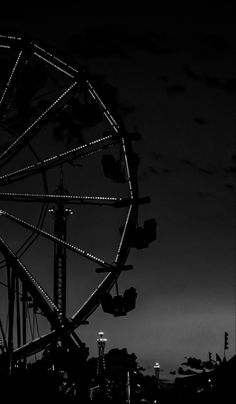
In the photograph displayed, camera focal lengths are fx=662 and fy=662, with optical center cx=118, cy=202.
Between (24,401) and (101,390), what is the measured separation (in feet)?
9.32

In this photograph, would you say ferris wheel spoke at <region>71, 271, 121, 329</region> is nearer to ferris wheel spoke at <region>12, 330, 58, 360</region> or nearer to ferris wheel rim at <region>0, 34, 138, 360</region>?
ferris wheel rim at <region>0, 34, 138, 360</region>

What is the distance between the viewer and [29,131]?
17.8 m

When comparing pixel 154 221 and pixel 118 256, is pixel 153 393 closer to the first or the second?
pixel 118 256

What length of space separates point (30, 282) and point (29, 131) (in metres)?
4.05

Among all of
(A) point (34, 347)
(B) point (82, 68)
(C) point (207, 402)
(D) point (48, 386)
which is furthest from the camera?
(B) point (82, 68)

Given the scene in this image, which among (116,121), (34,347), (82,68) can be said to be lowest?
(34,347)

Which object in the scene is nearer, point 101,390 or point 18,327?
point 101,390

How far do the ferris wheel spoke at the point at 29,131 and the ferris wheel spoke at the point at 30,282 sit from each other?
223cm

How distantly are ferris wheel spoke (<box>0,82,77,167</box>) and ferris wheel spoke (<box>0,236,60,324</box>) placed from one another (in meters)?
2.23

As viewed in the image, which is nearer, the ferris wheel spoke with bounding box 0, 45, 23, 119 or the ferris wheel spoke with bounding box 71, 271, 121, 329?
the ferris wheel spoke with bounding box 0, 45, 23, 119

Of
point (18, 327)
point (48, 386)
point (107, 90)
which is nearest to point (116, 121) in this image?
point (107, 90)

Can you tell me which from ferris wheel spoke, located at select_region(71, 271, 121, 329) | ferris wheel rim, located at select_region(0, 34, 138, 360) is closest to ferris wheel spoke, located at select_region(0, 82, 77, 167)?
ferris wheel rim, located at select_region(0, 34, 138, 360)

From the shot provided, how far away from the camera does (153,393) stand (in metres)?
12.7

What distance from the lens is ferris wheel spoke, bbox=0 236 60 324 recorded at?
16.8 m
